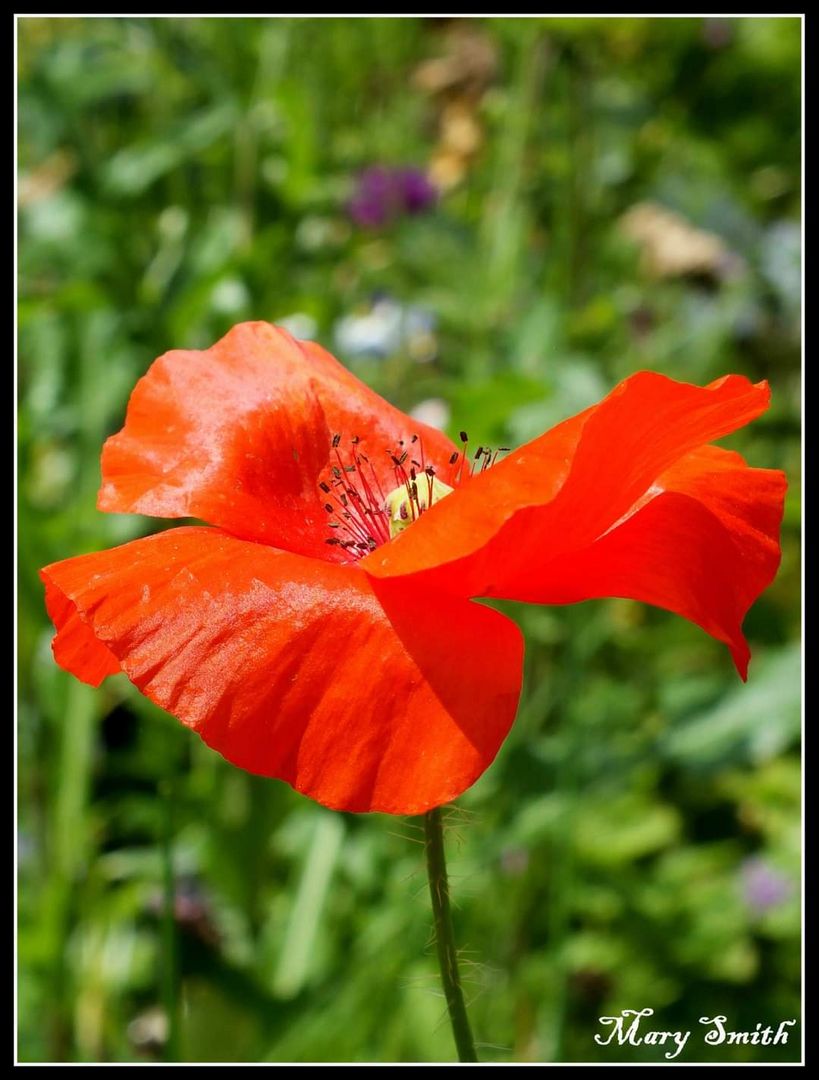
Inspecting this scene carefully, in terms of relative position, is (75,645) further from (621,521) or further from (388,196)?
(388,196)

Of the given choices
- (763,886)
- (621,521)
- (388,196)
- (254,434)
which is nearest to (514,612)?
(763,886)

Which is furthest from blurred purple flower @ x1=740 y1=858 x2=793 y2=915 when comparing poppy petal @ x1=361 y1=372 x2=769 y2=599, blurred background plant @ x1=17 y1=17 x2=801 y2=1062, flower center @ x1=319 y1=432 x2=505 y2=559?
poppy petal @ x1=361 y1=372 x2=769 y2=599

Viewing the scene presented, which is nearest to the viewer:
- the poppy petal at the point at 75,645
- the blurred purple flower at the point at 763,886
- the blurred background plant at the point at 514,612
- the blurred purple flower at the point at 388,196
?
the poppy petal at the point at 75,645

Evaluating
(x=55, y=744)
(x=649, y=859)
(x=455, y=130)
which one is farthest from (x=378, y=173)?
(x=649, y=859)

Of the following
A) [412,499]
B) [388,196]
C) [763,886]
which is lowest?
[763,886]

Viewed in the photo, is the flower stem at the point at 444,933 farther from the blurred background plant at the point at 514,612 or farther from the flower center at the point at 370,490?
the blurred background plant at the point at 514,612

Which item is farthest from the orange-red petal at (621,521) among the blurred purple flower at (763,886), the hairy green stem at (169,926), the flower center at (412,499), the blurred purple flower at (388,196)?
the blurred purple flower at (388,196)
